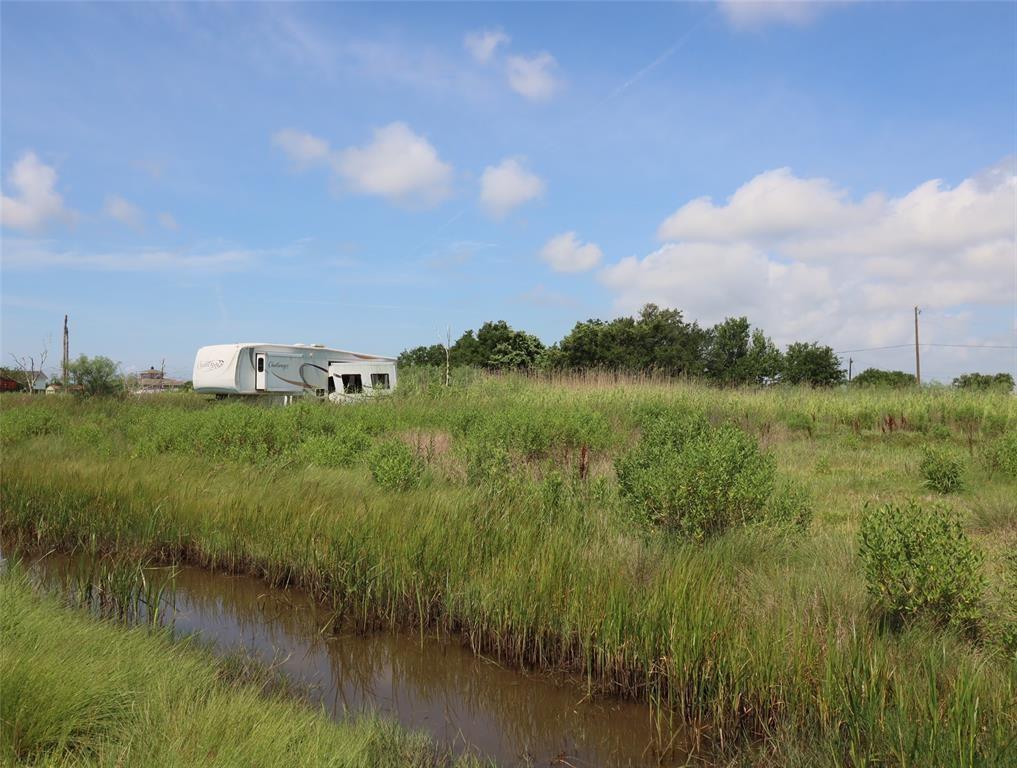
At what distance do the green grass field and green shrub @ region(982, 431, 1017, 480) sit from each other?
2.1 inches

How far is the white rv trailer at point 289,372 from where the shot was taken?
74.7 ft

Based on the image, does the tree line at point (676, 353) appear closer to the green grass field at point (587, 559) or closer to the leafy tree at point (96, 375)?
the leafy tree at point (96, 375)

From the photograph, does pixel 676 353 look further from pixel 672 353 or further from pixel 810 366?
pixel 810 366

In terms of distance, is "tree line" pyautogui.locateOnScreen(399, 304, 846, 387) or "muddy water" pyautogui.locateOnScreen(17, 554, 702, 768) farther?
"tree line" pyautogui.locateOnScreen(399, 304, 846, 387)

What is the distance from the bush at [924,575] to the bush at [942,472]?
616 centimetres

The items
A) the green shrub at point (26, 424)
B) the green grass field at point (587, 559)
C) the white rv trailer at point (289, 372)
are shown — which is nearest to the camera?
the green grass field at point (587, 559)

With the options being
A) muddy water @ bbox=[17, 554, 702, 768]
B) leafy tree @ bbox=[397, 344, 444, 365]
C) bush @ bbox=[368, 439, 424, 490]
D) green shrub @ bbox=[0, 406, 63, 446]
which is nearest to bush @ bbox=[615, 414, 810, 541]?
muddy water @ bbox=[17, 554, 702, 768]

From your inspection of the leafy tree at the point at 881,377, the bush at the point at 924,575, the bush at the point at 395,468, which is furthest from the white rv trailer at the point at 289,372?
the leafy tree at the point at 881,377

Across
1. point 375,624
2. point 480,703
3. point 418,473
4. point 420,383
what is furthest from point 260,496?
point 420,383

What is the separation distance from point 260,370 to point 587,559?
19998 millimetres

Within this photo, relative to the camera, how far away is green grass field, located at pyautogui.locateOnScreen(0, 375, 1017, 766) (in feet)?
11.2

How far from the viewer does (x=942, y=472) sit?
31.8 ft

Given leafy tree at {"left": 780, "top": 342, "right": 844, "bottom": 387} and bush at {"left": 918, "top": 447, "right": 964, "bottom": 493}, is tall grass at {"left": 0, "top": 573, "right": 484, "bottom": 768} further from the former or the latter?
leafy tree at {"left": 780, "top": 342, "right": 844, "bottom": 387}

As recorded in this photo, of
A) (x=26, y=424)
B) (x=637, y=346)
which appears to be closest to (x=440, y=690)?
(x=26, y=424)
